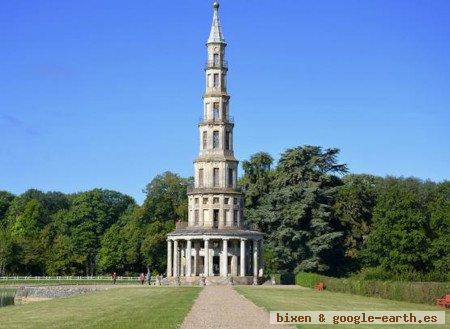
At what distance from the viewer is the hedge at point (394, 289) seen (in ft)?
143

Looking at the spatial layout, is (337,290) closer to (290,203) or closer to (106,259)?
(290,203)

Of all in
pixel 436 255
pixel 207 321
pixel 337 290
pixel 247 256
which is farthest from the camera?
pixel 247 256

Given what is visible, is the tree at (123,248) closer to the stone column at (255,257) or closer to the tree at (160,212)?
the tree at (160,212)

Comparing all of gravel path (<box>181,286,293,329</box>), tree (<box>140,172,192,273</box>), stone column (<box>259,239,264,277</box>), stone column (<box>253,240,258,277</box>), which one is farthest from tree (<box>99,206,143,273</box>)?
gravel path (<box>181,286,293,329</box>)

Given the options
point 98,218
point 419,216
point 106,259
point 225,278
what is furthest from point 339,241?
point 98,218

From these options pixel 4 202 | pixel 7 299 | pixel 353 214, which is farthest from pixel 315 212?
pixel 4 202

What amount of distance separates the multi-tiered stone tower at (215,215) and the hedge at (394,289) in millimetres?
19480

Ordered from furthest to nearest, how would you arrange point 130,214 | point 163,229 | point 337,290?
point 130,214 < point 163,229 < point 337,290

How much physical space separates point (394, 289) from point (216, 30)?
49380 millimetres

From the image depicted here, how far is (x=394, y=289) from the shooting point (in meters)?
48.8

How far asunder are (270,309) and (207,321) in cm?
671

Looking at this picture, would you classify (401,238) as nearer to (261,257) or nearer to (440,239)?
(440,239)

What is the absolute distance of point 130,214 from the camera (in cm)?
11656

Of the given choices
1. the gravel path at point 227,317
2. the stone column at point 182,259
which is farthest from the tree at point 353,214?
the gravel path at point 227,317
